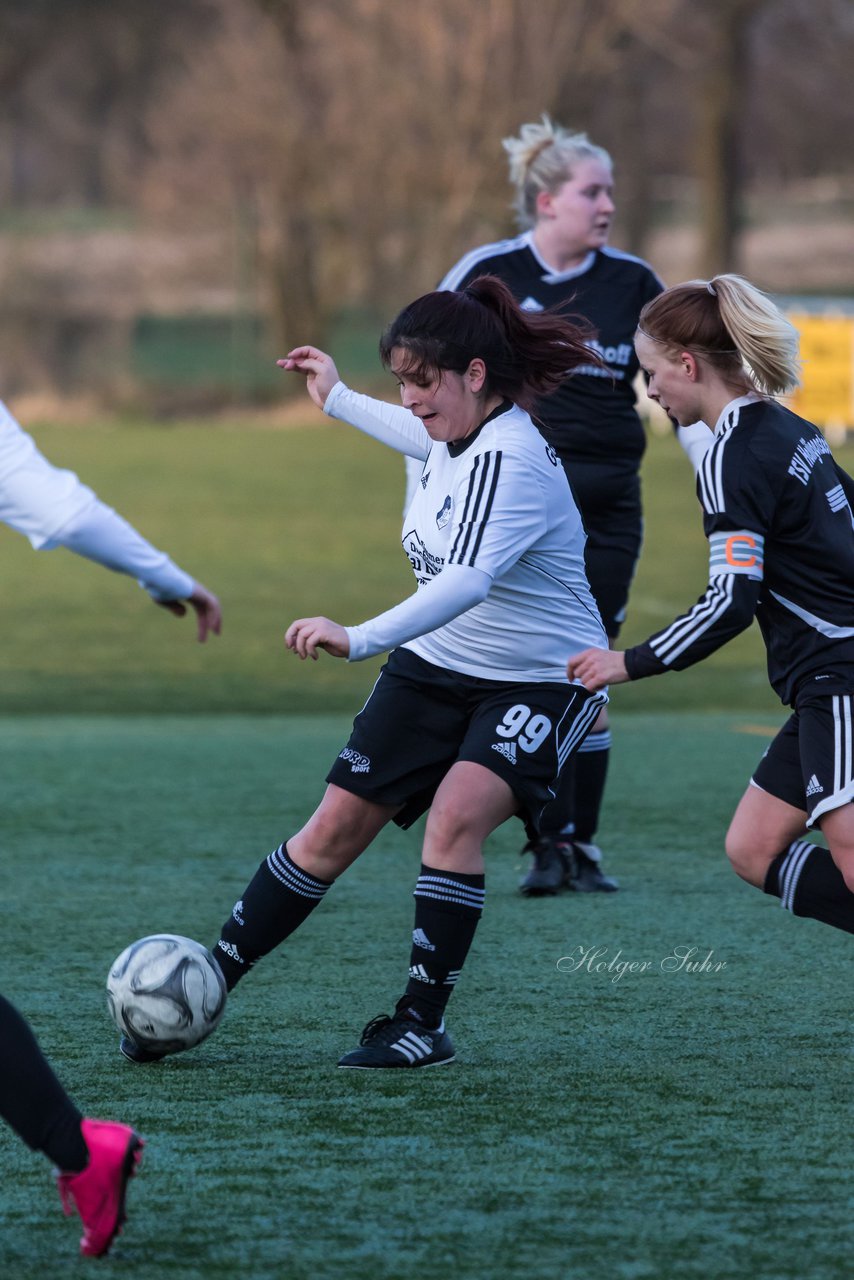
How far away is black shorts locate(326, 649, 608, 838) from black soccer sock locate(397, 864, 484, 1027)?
20cm

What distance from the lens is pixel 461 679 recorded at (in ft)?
13.9

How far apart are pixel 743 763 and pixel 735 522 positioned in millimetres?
4665

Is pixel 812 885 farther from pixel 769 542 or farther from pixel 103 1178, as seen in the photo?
pixel 103 1178

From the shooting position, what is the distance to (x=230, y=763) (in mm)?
8469

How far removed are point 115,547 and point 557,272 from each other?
286cm

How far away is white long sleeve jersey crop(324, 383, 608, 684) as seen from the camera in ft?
13.1

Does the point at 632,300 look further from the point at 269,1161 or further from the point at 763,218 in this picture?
the point at 763,218

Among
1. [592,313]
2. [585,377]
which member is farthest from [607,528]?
[592,313]

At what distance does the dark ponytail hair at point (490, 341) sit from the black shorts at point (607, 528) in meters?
1.80

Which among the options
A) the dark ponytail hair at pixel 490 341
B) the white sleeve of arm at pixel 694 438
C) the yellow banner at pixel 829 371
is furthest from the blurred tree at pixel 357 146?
the dark ponytail hair at pixel 490 341

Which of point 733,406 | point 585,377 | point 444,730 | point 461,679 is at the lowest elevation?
point 444,730

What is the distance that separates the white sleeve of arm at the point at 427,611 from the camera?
150 inches

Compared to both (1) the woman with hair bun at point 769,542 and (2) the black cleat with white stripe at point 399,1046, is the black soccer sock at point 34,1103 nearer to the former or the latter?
(2) the black cleat with white stripe at point 399,1046

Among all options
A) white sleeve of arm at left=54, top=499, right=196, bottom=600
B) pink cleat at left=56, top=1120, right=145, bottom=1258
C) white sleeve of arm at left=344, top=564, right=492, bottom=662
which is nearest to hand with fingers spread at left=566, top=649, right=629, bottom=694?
white sleeve of arm at left=344, top=564, right=492, bottom=662
